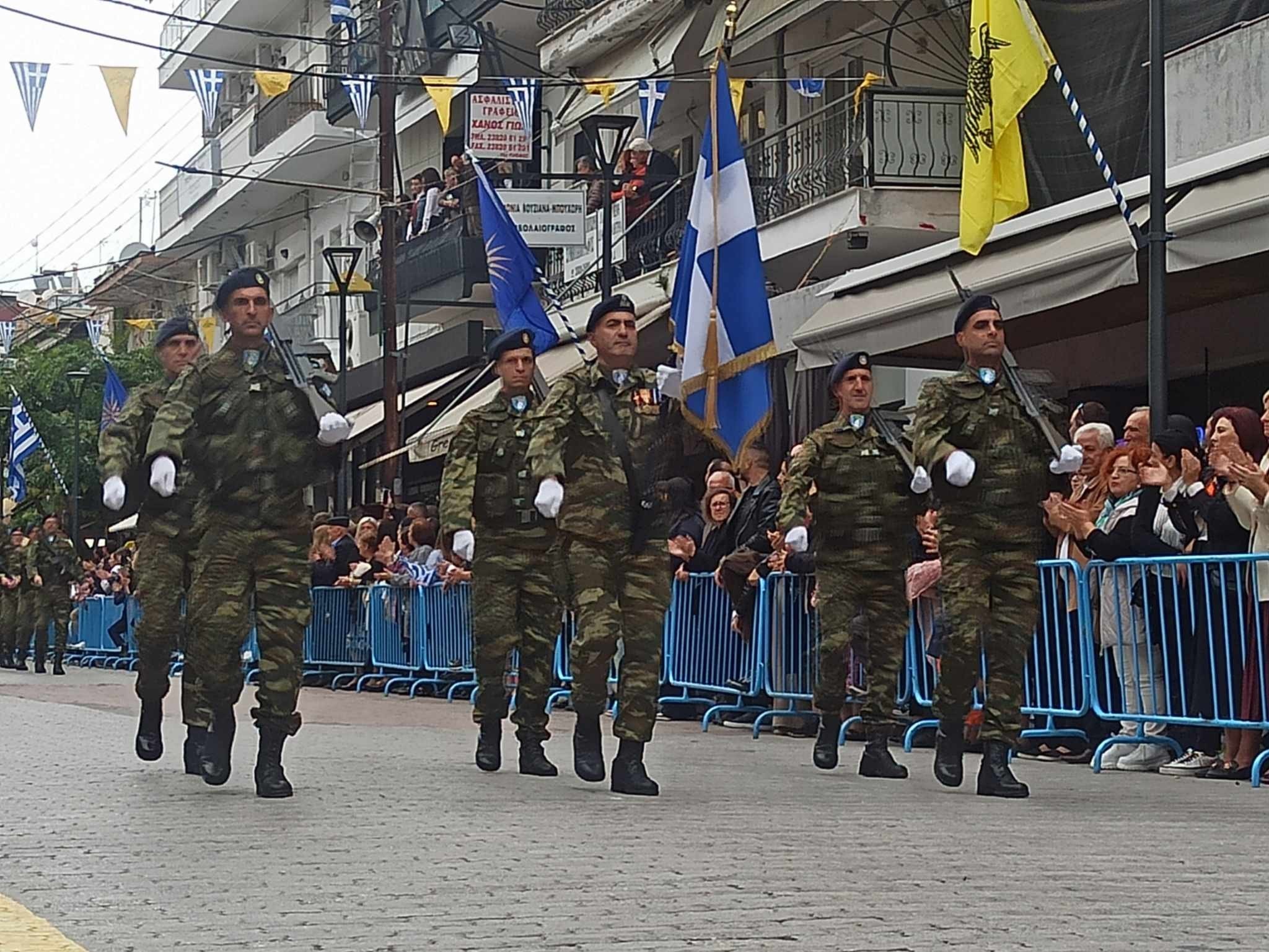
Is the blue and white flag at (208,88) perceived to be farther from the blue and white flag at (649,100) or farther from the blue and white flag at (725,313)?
the blue and white flag at (725,313)

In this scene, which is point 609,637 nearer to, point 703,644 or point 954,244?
point 703,644

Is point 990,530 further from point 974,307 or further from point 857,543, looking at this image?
point 857,543

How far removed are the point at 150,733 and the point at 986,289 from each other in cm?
629

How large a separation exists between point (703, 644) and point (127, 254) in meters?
51.0

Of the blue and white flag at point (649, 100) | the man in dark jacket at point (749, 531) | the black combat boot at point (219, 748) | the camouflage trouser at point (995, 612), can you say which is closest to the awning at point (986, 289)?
the man in dark jacket at point (749, 531)

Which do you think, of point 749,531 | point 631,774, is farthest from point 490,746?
point 749,531

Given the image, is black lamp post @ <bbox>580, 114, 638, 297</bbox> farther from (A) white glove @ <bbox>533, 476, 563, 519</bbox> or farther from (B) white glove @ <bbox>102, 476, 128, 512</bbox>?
(B) white glove @ <bbox>102, 476, 128, 512</bbox>

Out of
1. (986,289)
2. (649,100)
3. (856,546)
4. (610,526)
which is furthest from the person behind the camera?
(649,100)

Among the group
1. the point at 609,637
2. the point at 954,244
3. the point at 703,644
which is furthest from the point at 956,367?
the point at 609,637

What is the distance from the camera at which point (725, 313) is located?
541 inches

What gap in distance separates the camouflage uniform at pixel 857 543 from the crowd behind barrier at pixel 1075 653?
545mm

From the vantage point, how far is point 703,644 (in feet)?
49.0

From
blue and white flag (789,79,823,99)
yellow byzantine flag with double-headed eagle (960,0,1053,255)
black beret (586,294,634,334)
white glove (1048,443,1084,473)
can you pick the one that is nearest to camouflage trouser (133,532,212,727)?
Answer: black beret (586,294,634,334)

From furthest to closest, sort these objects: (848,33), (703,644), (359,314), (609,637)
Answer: (359,314) → (848,33) → (703,644) → (609,637)
